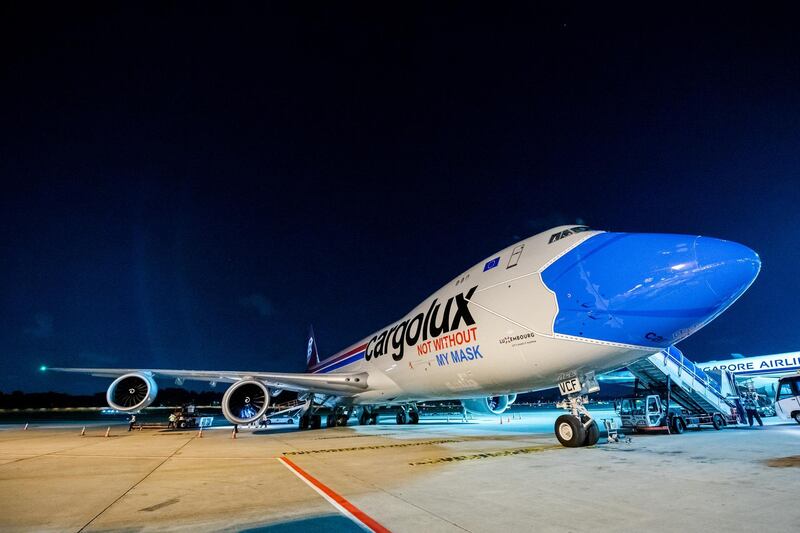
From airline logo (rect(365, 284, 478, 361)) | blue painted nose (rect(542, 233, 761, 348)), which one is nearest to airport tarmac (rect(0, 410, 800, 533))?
blue painted nose (rect(542, 233, 761, 348))

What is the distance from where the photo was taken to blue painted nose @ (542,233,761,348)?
23.2 ft

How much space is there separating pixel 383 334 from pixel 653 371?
378 inches

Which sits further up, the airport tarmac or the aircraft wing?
the aircraft wing

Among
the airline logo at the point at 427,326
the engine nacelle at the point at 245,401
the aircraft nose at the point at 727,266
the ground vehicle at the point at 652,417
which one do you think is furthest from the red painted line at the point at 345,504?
the ground vehicle at the point at 652,417

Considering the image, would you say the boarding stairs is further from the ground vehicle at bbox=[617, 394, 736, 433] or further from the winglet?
the winglet

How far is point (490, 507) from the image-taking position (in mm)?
4582

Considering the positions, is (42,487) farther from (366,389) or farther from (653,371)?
(653,371)

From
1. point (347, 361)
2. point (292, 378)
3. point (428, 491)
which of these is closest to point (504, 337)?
point (428, 491)

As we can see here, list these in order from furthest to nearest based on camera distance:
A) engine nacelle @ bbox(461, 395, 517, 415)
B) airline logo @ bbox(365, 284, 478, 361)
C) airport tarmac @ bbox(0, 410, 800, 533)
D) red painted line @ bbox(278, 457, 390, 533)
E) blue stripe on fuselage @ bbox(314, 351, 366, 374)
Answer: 1. blue stripe on fuselage @ bbox(314, 351, 366, 374)
2. engine nacelle @ bbox(461, 395, 517, 415)
3. airline logo @ bbox(365, 284, 478, 361)
4. airport tarmac @ bbox(0, 410, 800, 533)
5. red painted line @ bbox(278, 457, 390, 533)

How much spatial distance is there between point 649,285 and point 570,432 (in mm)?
3864

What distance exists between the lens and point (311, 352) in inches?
1496

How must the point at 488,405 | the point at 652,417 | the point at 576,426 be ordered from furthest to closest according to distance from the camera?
the point at 488,405, the point at 652,417, the point at 576,426

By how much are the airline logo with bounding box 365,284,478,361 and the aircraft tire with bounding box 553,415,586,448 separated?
2.95 meters

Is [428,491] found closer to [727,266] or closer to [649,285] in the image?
[649,285]
